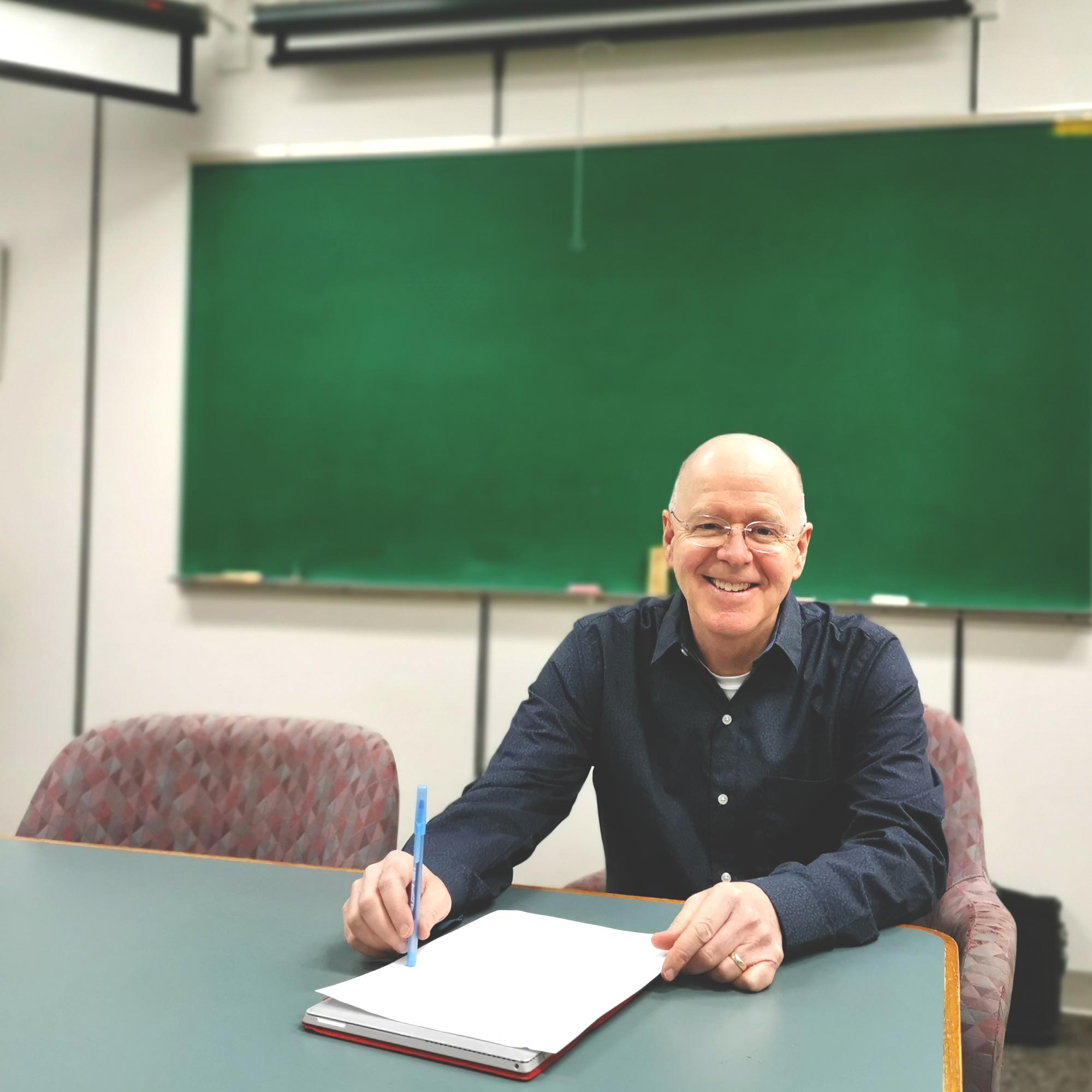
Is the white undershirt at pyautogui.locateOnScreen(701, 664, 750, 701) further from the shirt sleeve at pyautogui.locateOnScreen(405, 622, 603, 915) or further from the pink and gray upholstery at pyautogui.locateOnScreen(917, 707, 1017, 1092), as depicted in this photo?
the pink and gray upholstery at pyautogui.locateOnScreen(917, 707, 1017, 1092)

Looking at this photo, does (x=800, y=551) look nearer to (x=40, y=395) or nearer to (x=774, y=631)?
(x=774, y=631)

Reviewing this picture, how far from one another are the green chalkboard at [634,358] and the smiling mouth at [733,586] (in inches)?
67.5

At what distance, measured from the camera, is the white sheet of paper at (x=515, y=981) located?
0.96m

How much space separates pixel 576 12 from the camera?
11.0 ft

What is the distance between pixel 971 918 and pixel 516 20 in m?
3.02

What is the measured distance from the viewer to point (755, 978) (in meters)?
1.10

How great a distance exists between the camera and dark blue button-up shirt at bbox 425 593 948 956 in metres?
1.53

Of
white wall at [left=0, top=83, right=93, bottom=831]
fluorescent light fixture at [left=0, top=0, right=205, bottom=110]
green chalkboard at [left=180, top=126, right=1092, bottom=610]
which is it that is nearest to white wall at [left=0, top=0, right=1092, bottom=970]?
white wall at [left=0, top=83, right=93, bottom=831]

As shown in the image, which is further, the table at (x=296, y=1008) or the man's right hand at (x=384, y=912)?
the man's right hand at (x=384, y=912)

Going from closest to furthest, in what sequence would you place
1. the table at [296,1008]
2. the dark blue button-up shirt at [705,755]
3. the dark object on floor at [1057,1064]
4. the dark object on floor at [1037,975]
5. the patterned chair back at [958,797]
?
the table at [296,1008], the dark blue button-up shirt at [705,755], the patterned chair back at [958,797], the dark object on floor at [1057,1064], the dark object on floor at [1037,975]

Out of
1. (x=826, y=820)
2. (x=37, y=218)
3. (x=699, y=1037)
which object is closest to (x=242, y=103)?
(x=37, y=218)

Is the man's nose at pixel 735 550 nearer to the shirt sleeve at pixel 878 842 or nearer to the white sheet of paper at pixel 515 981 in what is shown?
the shirt sleeve at pixel 878 842

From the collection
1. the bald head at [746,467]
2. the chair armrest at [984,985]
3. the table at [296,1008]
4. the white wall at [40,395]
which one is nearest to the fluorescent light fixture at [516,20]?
the white wall at [40,395]

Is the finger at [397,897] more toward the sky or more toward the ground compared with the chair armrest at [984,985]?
more toward the sky
